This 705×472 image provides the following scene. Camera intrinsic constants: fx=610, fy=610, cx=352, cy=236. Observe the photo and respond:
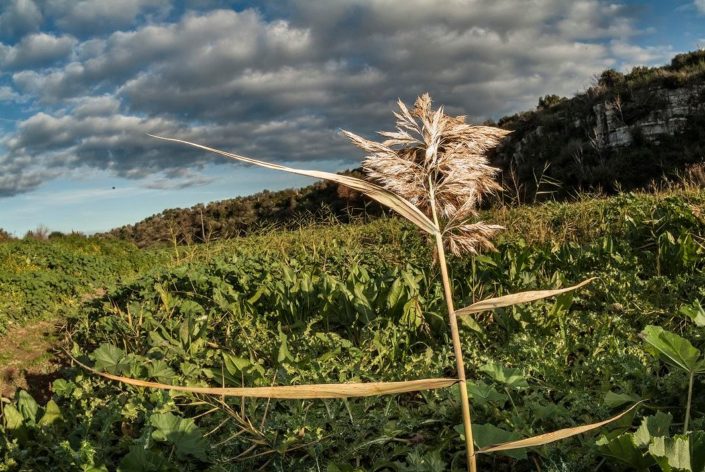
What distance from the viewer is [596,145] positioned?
18.3 m

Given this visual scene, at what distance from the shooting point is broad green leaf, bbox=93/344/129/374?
402cm

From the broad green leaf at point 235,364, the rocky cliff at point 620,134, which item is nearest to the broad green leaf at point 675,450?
the broad green leaf at point 235,364

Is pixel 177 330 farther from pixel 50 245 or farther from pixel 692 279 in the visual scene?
pixel 50 245

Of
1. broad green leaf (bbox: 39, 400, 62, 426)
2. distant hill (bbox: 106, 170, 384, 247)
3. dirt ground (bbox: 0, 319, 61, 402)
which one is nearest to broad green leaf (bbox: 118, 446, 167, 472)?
broad green leaf (bbox: 39, 400, 62, 426)

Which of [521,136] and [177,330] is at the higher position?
[521,136]

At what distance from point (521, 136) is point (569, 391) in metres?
20.6

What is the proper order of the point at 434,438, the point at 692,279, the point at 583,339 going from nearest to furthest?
the point at 434,438
the point at 583,339
the point at 692,279

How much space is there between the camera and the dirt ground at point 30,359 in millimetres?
5586

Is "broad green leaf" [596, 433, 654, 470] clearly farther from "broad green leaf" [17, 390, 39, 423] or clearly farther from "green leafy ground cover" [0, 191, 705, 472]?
"broad green leaf" [17, 390, 39, 423]

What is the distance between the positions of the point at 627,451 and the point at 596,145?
17796mm

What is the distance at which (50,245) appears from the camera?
12.4 meters

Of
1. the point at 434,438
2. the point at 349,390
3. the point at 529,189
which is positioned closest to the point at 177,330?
the point at 434,438

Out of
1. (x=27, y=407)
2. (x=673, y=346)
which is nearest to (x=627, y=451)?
(x=673, y=346)

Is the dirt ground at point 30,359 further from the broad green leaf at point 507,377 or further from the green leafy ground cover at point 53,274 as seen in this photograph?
the broad green leaf at point 507,377
